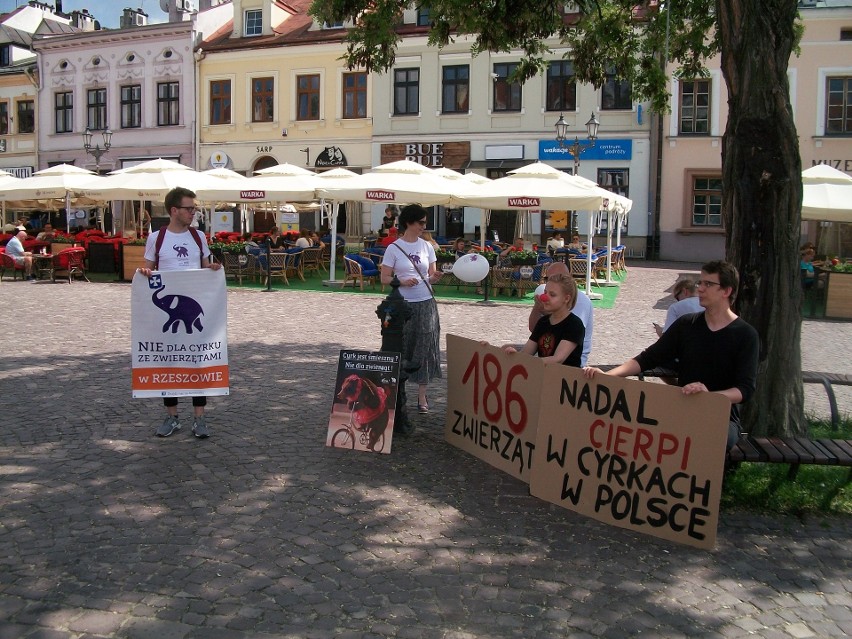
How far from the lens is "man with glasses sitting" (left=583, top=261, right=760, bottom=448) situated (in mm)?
4750

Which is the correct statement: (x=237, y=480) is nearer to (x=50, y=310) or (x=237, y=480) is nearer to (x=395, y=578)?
(x=395, y=578)

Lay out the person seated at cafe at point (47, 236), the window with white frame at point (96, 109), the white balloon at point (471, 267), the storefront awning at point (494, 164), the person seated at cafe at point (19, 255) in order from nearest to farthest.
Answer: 1. the white balloon at point (471, 267)
2. the person seated at cafe at point (19, 255)
3. the person seated at cafe at point (47, 236)
4. the storefront awning at point (494, 164)
5. the window with white frame at point (96, 109)

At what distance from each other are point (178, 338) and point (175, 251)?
0.64m

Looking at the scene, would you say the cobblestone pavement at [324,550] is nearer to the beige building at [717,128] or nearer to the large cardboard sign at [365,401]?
the large cardboard sign at [365,401]

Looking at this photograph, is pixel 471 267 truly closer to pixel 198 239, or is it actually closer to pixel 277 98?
pixel 198 239

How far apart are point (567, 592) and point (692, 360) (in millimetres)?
1747

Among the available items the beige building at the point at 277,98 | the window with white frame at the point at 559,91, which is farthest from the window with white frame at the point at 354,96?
the window with white frame at the point at 559,91

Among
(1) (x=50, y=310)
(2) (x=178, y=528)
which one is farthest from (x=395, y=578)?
(1) (x=50, y=310)

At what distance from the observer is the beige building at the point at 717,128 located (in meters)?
29.1

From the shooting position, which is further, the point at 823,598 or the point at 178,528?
the point at 178,528

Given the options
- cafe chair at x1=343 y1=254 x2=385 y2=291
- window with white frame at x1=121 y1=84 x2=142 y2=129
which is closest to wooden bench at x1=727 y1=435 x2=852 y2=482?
cafe chair at x1=343 y1=254 x2=385 y2=291

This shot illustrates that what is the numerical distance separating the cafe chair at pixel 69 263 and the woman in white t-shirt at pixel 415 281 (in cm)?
1512

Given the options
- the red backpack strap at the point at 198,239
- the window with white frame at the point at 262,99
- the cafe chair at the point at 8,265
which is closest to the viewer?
the red backpack strap at the point at 198,239

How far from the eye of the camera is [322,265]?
22.8 metres
